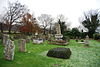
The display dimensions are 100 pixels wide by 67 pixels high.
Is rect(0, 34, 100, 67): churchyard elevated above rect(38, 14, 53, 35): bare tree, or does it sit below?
below

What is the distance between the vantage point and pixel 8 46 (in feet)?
19.8

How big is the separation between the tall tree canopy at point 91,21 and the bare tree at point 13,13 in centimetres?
2540

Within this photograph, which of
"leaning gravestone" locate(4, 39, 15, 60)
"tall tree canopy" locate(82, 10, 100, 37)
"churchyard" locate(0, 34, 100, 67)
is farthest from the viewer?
"tall tree canopy" locate(82, 10, 100, 37)

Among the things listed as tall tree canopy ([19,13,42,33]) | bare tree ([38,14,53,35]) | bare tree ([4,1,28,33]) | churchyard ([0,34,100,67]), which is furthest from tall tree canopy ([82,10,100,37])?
churchyard ([0,34,100,67])

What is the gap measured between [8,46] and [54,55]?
3.56 metres

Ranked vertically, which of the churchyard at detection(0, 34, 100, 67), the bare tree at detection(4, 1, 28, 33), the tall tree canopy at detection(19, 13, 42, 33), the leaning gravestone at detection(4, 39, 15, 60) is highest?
the bare tree at detection(4, 1, 28, 33)

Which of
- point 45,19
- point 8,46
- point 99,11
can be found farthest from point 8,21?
point 99,11

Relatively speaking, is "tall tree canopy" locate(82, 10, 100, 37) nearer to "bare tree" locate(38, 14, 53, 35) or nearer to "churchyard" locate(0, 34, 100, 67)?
"bare tree" locate(38, 14, 53, 35)

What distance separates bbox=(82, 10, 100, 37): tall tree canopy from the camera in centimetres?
3439

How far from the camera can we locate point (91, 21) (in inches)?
1389

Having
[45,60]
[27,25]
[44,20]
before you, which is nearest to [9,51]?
[45,60]

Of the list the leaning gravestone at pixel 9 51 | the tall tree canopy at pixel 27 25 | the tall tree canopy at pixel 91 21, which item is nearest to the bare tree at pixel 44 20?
the tall tree canopy at pixel 27 25

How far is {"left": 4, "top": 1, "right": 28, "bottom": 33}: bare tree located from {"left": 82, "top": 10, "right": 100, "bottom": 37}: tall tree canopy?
25.4 m

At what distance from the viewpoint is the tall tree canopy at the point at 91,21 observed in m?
34.4
